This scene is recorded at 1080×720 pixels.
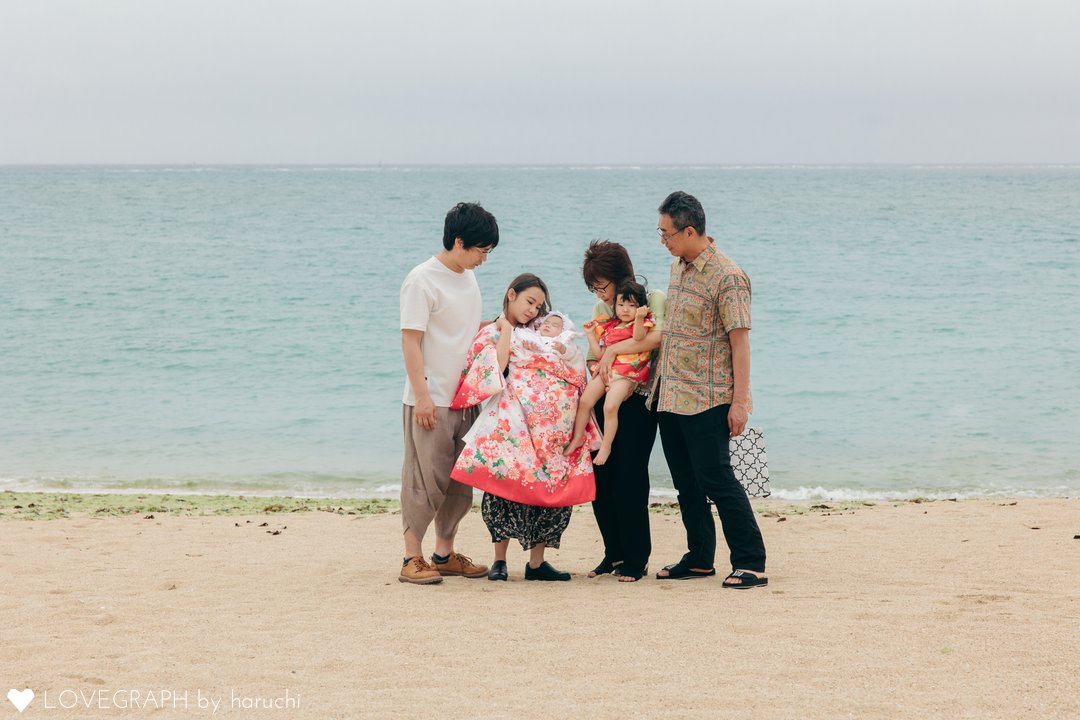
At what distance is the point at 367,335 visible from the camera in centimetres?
1712

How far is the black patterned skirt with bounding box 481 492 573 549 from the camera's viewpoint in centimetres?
488

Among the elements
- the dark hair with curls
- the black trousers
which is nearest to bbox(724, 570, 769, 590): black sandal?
the black trousers

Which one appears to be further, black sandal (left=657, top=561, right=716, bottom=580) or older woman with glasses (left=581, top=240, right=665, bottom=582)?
black sandal (left=657, top=561, right=716, bottom=580)

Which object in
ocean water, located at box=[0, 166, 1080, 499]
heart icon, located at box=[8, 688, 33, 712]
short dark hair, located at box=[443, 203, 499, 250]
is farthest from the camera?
ocean water, located at box=[0, 166, 1080, 499]

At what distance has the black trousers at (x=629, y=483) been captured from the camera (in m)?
4.82

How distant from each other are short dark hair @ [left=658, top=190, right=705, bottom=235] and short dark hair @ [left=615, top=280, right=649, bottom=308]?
345 mm

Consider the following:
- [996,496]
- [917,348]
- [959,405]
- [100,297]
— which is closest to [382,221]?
[100,297]

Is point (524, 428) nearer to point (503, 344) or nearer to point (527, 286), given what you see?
point (503, 344)

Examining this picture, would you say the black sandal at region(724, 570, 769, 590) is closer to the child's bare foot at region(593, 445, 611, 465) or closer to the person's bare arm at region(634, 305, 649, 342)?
the child's bare foot at region(593, 445, 611, 465)

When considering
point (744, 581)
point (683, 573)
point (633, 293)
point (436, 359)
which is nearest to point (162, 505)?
point (436, 359)

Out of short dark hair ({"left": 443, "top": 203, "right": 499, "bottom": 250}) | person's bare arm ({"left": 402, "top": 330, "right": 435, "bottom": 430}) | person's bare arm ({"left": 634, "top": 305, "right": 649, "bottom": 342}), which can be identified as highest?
short dark hair ({"left": 443, "top": 203, "right": 499, "bottom": 250})

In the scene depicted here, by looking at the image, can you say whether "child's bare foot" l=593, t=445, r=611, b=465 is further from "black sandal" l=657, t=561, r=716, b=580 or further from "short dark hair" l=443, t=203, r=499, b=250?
"short dark hair" l=443, t=203, r=499, b=250

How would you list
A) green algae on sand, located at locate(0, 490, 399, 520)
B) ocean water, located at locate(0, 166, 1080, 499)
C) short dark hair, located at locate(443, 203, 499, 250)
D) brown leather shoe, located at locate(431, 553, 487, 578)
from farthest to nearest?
ocean water, located at locate(0, 166, 1080, 499), green algae on sand, located at locate(0, 490, 399, 520), brown leather shoe, located at locate(431, 553, 487, 578), short dark hair, located at locate(443, 203, 499, 250)

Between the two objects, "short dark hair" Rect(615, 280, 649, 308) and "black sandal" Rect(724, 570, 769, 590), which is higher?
"short dark hair" Rect(615, 280, 649, 308)
